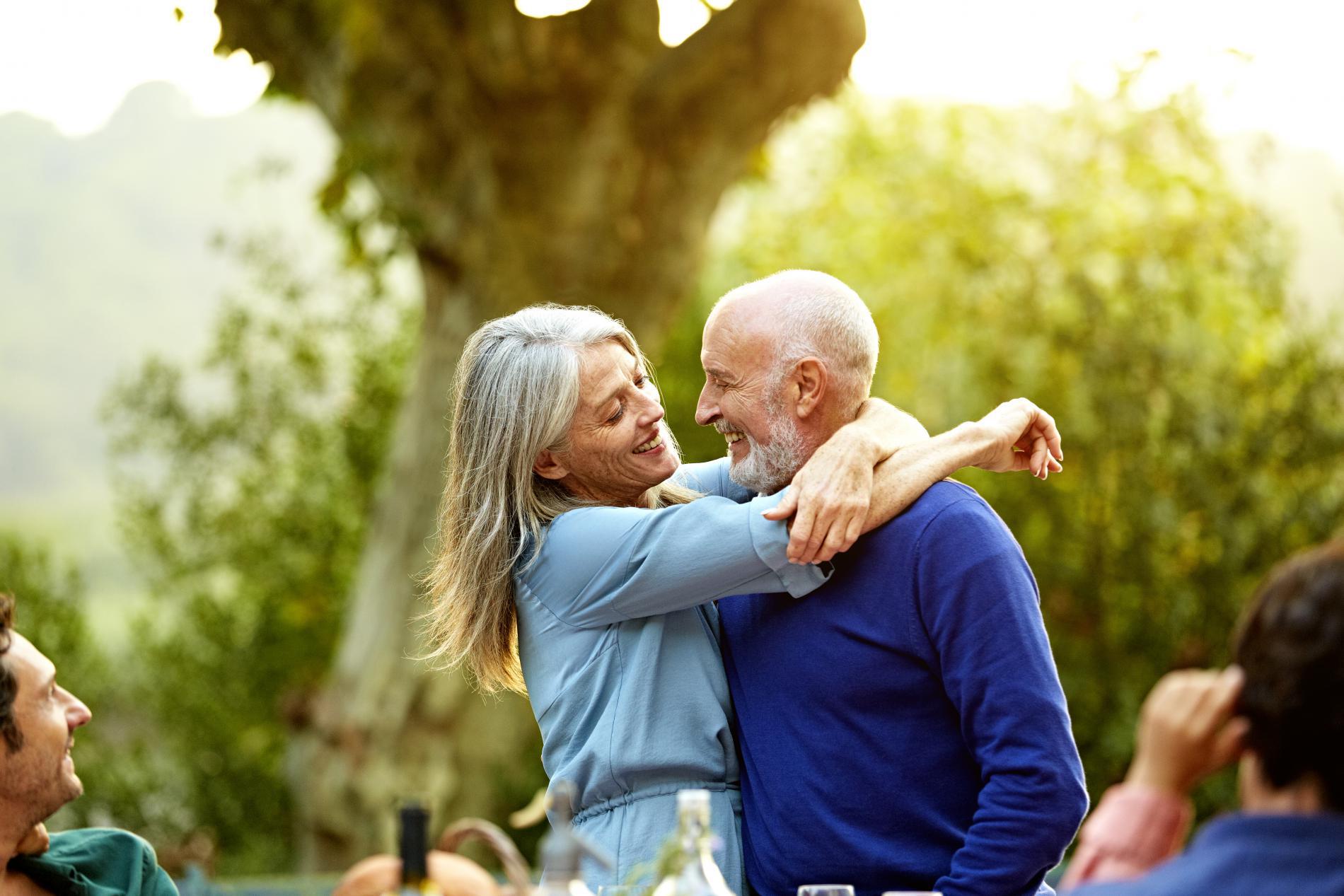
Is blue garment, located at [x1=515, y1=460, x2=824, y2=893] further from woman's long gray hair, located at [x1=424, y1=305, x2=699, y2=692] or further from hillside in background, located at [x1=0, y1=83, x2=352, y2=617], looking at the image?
hillside in background, located at [x1=0, y1=83, x2=352, y2=617]

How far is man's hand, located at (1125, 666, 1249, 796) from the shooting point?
1506mm

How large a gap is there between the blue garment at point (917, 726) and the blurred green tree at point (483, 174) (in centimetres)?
435

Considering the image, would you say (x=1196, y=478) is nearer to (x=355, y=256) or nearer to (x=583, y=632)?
(x=355, y=256)

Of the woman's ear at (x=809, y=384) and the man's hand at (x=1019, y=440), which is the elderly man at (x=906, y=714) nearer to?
the woman's ear at (x=809, y=384)

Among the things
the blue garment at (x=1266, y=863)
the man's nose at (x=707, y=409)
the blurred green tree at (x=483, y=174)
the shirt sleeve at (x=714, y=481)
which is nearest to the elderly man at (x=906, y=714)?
the man's nose at (x=707, y=409)

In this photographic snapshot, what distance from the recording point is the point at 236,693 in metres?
9.47

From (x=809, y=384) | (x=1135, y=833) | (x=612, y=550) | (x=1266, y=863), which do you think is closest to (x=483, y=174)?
(x=809, y=384)

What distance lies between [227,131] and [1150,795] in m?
22.0

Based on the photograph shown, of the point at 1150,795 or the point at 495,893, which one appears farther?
the point at 495,893

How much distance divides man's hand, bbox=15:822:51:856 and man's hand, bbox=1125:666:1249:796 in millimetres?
1817

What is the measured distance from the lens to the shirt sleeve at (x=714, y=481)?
293cm

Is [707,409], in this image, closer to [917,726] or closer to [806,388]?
[806,388]

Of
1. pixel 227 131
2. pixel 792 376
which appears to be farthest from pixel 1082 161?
pixel 227 131

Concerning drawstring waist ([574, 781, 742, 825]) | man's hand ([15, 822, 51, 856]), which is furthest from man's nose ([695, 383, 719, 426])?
man's hand ([15, 822, 51, 856])
